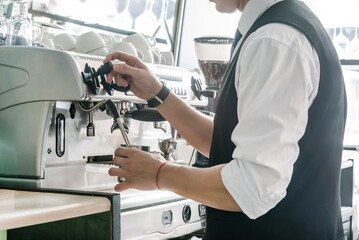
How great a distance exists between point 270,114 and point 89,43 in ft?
3.84

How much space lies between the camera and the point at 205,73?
233cm

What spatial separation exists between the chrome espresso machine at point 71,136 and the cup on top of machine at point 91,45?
0.27m

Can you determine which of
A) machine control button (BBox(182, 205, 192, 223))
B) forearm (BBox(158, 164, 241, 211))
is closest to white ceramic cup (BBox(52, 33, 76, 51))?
machine control button (BBox(182, 205, 192, 223))

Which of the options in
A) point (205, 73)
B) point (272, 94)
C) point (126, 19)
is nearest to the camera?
point (272, 94)

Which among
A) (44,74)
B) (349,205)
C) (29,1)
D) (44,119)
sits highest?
(29,1)

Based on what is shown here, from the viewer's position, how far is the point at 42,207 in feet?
3.75

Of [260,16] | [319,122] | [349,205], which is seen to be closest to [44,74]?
[260,16]

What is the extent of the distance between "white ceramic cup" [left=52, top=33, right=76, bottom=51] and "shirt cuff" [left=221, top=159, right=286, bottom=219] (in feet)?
3.88

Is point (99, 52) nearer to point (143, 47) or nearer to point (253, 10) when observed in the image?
point (143, 47)

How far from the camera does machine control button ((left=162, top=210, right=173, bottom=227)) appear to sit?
5.47 ft

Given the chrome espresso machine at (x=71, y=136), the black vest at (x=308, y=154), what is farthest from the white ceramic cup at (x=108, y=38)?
the black vest at (x=308, y=154)

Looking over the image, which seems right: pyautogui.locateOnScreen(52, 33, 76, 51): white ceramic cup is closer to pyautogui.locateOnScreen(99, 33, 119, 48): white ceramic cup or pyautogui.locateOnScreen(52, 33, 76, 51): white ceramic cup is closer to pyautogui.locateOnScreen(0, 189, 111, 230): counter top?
pyautogui.locateOnScreen(99, 33, 119, 48): white ceramic cup

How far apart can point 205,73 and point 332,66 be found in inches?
47.6

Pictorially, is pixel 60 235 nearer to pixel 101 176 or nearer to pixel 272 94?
pixel 101 176
